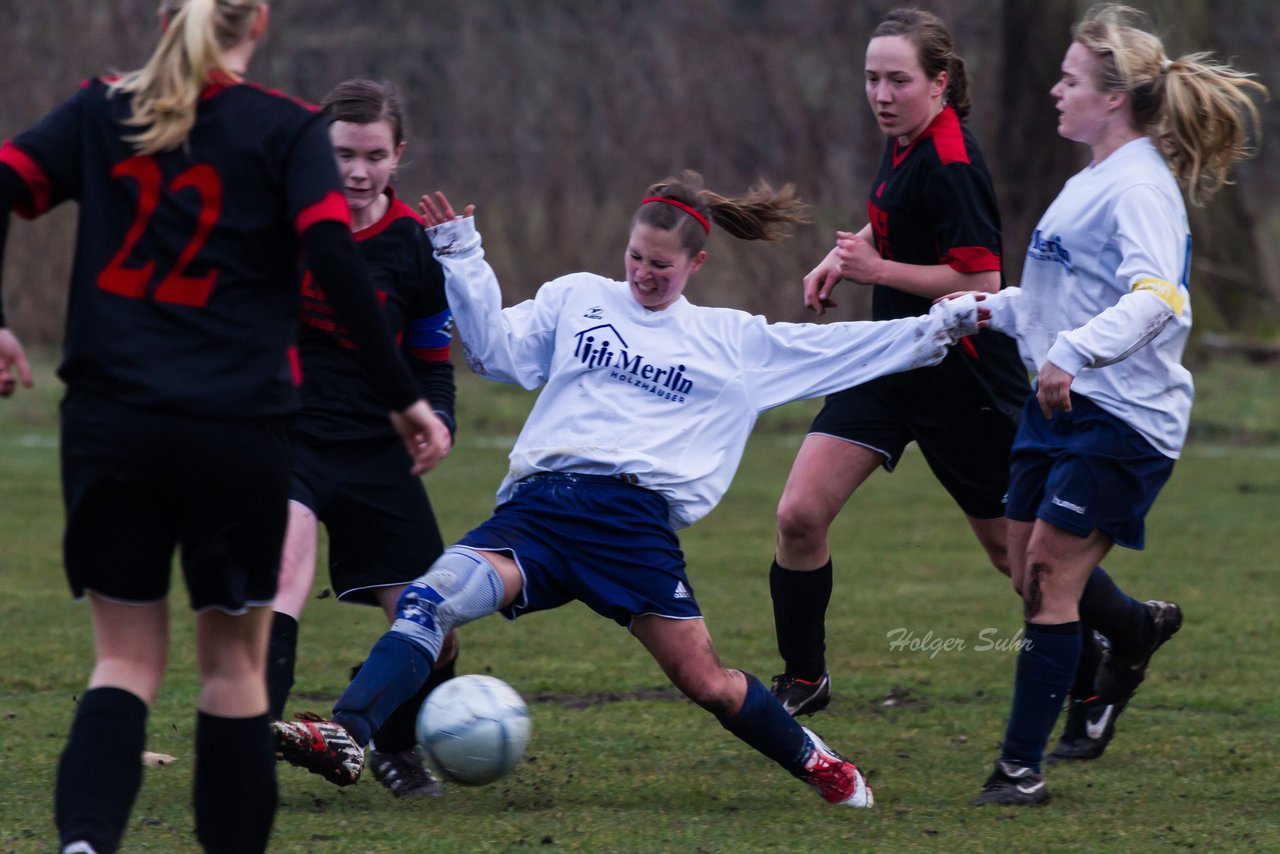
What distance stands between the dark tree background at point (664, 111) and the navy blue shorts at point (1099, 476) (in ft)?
32.3

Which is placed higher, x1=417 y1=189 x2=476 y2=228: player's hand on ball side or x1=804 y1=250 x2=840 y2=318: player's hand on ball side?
x1=417 y1=189 x2=476 y2=228: player's hand on ball side

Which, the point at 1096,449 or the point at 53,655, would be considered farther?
the point at 53,655

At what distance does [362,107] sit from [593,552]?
1254mm

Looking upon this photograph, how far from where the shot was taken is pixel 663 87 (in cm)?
1466

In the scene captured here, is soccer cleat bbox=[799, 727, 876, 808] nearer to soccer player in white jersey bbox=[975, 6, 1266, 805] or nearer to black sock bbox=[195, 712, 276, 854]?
soccer player in white jersey bbox=[975, 6, 1266, 805]

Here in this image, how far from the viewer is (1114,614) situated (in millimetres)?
4672

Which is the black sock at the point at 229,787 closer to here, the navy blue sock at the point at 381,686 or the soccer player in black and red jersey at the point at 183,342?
the soccer player in black and red jersey at the point at 183,342

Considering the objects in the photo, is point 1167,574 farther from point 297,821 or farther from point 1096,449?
point 297,821

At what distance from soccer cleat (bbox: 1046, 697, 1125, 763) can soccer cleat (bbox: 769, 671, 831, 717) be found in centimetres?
66

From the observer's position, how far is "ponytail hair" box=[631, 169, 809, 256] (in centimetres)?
421

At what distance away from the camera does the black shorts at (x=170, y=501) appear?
2834 millimetres

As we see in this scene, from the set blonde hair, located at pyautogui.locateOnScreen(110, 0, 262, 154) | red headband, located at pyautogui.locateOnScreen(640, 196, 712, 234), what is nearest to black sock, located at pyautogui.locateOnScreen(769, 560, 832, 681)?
red headband, located at pyautogui.locateOnScreen(640, 196, 712, 234)

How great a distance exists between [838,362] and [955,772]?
3.74 feet

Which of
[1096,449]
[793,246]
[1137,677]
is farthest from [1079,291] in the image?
[793,246]
